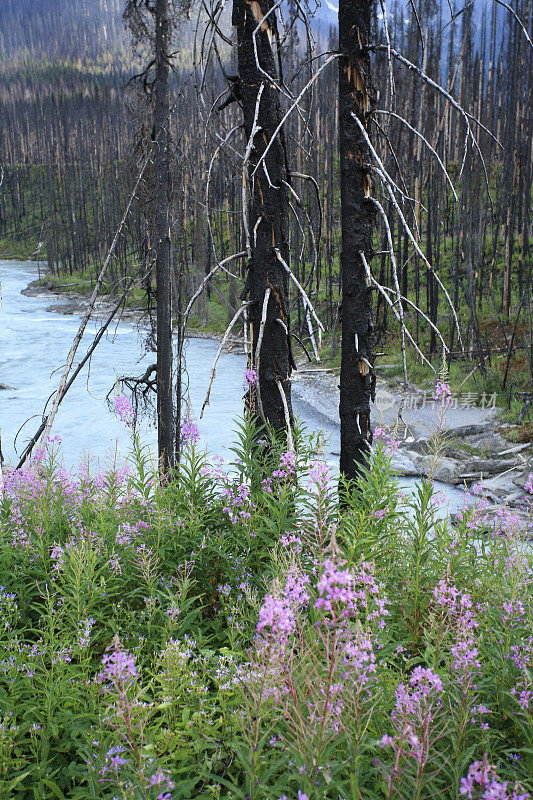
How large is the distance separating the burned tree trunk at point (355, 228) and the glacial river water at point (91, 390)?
10.4 feet

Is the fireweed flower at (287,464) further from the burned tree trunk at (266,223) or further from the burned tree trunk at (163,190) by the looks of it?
the burned tree trunk at (163,190)

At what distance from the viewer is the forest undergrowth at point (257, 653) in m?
1.36

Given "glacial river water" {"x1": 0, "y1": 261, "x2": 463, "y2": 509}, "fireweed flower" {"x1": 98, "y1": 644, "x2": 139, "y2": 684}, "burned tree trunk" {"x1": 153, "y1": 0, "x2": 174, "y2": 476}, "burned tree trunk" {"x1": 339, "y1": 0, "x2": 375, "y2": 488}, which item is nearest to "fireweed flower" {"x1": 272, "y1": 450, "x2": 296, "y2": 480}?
"burned tree trunk" {"x1": 339, "y1": 0, "x2": 375, "y2": 488}

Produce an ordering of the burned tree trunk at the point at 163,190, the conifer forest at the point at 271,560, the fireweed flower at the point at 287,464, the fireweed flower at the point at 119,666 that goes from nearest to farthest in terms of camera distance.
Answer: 1. the fireweed flower at the point at 119,666
2. the conifer forest at the point at 271,560
3. the fireweed flower at the point at 287,464
4. the burned tree trunk at the point at 163,190

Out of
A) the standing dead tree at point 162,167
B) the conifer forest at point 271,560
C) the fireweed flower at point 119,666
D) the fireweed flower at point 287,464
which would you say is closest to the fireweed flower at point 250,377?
the conifer forest at point 271,560

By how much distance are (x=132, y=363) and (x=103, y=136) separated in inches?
2549

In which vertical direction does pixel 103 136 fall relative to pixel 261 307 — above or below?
above

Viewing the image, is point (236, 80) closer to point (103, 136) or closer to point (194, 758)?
point (194, 758)

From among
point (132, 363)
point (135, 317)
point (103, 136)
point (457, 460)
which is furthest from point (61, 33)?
point (457, 460)

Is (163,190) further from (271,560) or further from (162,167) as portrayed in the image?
(271,560)

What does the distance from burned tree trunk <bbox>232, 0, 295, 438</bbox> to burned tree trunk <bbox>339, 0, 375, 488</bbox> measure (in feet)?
1.38

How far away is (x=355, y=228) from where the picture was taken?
3.76 metres

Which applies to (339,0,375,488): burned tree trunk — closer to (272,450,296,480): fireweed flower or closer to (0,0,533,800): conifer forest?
(0,0,533,800): conifer forest

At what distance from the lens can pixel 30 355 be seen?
70.7ft
